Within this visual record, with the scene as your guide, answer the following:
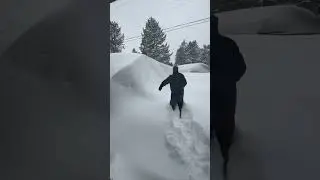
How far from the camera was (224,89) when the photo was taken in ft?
5.57

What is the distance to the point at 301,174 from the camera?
5.21 feet

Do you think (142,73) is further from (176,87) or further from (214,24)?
(214,24)

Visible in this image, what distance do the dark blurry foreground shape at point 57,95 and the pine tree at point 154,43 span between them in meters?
0.23

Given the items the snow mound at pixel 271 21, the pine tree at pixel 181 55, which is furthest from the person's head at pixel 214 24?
the pine tree at pixel 181 55

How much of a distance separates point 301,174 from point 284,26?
28.1 inches

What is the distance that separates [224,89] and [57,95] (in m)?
0.87

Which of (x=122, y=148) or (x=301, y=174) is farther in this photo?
(x=122, y=148)

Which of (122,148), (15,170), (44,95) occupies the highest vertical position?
(44,95)

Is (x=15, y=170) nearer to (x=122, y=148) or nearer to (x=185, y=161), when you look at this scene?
(x=122, y=148)

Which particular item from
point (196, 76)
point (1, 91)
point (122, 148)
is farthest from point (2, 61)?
point (196, 76)

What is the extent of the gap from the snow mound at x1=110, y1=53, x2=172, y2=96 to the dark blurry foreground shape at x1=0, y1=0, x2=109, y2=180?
0.14m

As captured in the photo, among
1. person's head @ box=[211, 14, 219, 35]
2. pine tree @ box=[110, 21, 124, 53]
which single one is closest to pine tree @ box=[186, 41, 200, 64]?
person's head @ box=[211, 14, 219, 35]

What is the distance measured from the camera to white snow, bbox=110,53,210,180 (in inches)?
66.0

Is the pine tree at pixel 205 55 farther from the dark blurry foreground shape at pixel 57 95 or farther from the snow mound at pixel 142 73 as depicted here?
the dark blurry foreground shape at pixel 57 95
